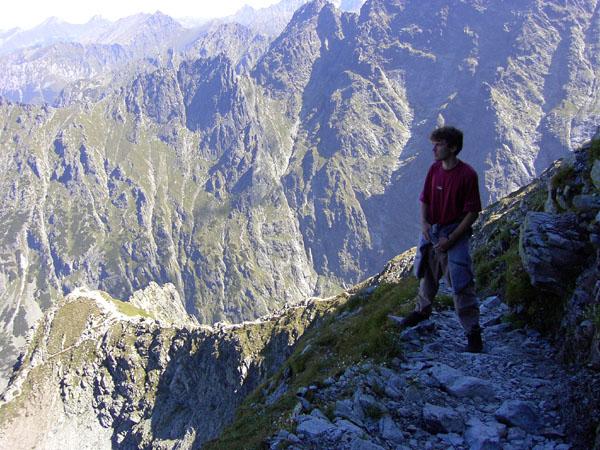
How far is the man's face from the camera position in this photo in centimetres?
1098

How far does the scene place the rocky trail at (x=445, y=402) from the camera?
8062 millimetres

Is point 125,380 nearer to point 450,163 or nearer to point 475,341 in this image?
point 475,341

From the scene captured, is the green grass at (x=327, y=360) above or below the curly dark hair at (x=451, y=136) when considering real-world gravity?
below

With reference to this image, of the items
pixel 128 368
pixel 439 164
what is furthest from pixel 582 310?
pixel 128 368

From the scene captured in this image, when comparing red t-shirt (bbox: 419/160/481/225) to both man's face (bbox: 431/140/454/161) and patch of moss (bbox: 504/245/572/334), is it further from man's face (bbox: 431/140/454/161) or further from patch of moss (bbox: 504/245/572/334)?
patch of moss (bbox: 504/245/572/334)

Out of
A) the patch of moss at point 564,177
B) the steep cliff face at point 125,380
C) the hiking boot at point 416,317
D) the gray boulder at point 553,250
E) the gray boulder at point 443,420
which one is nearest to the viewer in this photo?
the gray boulder at point 443,420

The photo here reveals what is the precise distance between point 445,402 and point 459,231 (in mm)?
3972

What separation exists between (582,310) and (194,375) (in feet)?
431

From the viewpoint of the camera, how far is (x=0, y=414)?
13525 cm

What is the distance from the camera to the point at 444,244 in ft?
36.3

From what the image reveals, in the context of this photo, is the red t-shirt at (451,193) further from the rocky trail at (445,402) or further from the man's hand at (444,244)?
the rocky trail at (445,402)

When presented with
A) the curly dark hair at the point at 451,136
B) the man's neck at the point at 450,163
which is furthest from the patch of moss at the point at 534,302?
the curly dark hair at the point at 451,136

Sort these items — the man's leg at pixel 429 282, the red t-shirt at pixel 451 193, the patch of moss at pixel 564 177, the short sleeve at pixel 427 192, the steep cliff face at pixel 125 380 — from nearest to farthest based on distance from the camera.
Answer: the red t-shirt at pixel 451 193 < the short sleeve at pixel 427 192 < the man's leg at pixel 429 282 < the patch of moss at pixel 564 177 < the steep cliff face at pixel 125 380

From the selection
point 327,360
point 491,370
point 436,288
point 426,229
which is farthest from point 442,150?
Result: point 327,360
